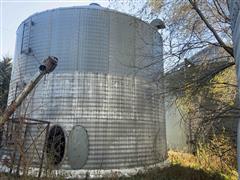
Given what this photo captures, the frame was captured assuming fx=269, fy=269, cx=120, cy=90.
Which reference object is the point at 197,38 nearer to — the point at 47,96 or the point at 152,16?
the point at 152,16

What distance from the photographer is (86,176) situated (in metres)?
8.12

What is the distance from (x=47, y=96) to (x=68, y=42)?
2010mm

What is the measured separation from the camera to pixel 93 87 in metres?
9.06

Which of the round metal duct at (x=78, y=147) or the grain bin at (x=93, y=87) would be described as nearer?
the round metal duct at (x=78, y=147)

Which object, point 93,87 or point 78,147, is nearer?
point 78,147

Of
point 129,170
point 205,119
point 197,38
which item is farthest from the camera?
point 129,170

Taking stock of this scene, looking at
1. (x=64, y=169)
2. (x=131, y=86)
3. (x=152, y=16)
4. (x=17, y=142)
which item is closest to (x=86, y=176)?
(x=64, y=169)

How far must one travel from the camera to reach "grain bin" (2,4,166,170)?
8641mm

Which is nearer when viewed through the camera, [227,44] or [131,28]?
[227,44]

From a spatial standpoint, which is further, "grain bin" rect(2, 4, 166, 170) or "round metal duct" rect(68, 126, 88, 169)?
"grain bin" rect(2, 4, 166, 170)

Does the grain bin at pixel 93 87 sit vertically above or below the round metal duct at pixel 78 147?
above

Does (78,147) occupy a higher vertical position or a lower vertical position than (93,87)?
lower

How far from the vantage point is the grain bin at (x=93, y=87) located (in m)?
8.64

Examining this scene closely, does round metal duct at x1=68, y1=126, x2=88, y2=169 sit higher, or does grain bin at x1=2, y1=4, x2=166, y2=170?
grain bin at x1=2, y1=4, x2=166, y2=170
